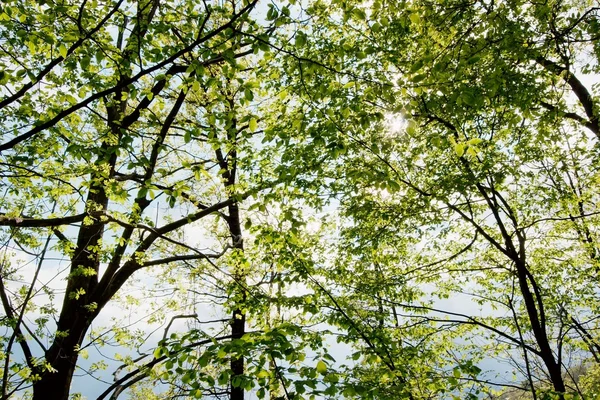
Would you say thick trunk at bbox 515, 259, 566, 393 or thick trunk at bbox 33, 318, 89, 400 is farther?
thick trunk at bbox 33, 318, 89, 400

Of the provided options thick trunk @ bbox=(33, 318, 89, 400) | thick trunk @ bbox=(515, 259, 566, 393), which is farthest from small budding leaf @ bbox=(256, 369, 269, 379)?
thick trunk @ bbox=(33, 318, 89, 400)

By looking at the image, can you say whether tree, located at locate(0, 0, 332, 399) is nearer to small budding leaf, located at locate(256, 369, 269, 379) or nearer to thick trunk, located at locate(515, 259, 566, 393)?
small budding leaf, located at locate(256, 369, 269, 379)

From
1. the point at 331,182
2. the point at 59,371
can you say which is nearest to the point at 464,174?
the point at 331,182

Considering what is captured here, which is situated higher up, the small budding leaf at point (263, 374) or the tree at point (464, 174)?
the tree at point (464, 174)

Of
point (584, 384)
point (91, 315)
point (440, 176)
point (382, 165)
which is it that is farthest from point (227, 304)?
point (584, 384)

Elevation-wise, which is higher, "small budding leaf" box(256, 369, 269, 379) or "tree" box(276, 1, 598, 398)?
"tree" box(276, 1, 598, 398)

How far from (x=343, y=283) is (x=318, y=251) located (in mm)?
1733

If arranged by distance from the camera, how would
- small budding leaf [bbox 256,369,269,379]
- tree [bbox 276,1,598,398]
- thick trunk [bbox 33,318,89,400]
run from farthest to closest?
thick trunk [bbox 33,318,89,400] → tree [bbox 276,1,598,398] → small budding leaf [bbox 256,369,269,379]

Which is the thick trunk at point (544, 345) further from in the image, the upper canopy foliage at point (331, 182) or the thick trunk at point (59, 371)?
the thick trunk at point (59, 371)

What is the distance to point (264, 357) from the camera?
3385 millimetres

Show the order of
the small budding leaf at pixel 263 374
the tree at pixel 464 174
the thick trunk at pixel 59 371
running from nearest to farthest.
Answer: the small budding leaf at pixel 263 374
the tree at pixel 464 174
the thick trunk at pixel 59 371

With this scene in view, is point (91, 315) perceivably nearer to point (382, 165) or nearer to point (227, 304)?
point (227, 304)

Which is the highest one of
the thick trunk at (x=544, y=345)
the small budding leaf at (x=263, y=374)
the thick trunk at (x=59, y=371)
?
the thick trunk at (x=59, y=371)

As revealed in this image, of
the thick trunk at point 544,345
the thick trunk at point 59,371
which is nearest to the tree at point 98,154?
the thick trunk at point 59,371
